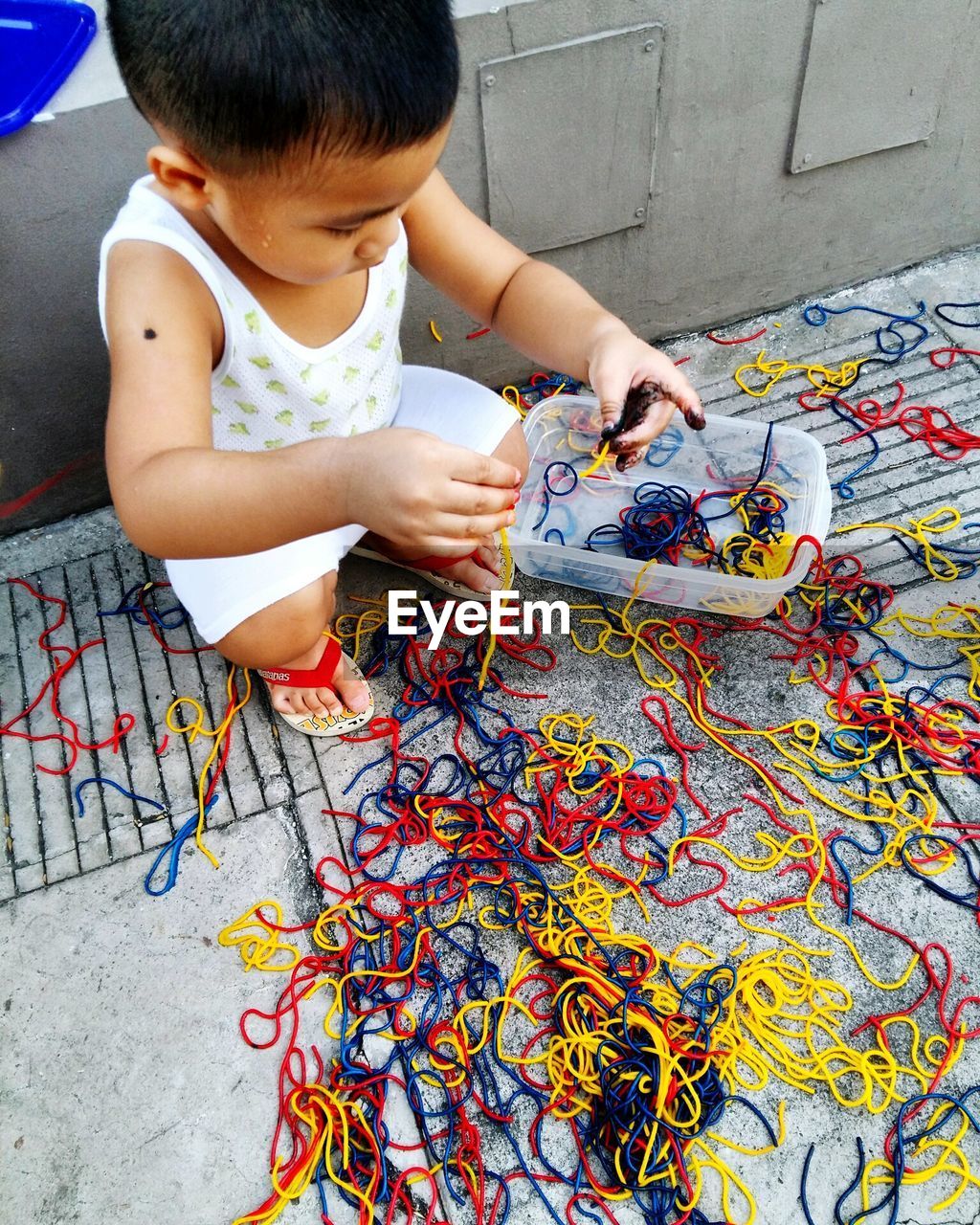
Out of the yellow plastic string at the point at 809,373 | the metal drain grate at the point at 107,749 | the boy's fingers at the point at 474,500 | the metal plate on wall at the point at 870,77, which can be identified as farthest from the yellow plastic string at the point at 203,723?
the metal plate on wall at the point at 870,77

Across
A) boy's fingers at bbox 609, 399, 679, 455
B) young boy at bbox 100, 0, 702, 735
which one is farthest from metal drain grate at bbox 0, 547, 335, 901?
boy's fingers at bbox 609, 399, 679, 455

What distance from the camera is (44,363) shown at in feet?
6.48

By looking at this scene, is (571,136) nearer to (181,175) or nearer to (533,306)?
(533,306)

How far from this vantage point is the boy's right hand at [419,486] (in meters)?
1.11

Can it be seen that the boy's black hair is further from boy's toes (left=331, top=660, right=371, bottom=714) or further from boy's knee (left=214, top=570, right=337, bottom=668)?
boy's toes (left=331, top=660, right=371, bottom=714)

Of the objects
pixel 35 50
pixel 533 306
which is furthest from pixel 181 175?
pixel 35 50

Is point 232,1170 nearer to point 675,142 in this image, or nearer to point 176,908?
point 176,908

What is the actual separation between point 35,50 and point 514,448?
102 centimetres

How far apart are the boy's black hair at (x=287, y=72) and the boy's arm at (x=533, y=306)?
565 millimetres

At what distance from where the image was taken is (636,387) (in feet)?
5.10

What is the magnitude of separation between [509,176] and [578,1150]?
68.2 inches

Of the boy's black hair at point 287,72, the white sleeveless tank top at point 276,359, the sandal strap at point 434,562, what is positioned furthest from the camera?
the sandal strap at point 434,562

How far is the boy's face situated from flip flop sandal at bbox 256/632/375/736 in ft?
2.63

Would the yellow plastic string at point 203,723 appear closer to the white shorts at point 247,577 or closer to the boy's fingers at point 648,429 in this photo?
the white shorts at point 247,577
